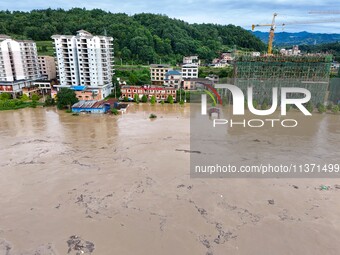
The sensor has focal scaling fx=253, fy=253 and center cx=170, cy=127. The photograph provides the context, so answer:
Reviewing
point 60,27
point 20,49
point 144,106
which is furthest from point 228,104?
point 60,27

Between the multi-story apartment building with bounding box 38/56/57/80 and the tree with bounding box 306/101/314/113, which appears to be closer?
the tree with bounding box 306/101/314/113

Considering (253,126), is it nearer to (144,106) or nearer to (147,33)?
(144,106)

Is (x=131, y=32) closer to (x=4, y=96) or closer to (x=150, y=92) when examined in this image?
(x=150, y=92)

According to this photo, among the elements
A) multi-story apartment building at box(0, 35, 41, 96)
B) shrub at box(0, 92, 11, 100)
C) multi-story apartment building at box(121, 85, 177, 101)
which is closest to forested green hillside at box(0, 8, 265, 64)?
multi-story apartment building at box(0, 35, 41, 96)

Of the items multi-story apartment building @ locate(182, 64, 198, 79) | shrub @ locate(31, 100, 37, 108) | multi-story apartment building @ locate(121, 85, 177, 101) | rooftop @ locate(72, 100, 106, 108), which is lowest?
shrub @ locate(31, 100, 37, 108)

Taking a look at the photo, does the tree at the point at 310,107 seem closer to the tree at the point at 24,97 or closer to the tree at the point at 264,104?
the tree at the point at 264,104

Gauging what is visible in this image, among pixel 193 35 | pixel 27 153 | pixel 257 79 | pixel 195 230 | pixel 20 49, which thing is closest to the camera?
pixel 195 230

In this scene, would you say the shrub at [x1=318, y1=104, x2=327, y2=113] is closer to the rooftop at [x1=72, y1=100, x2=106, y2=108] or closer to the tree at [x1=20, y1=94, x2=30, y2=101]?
the rooftop at [x1=72, y1=100, x2=106, y2=108]
